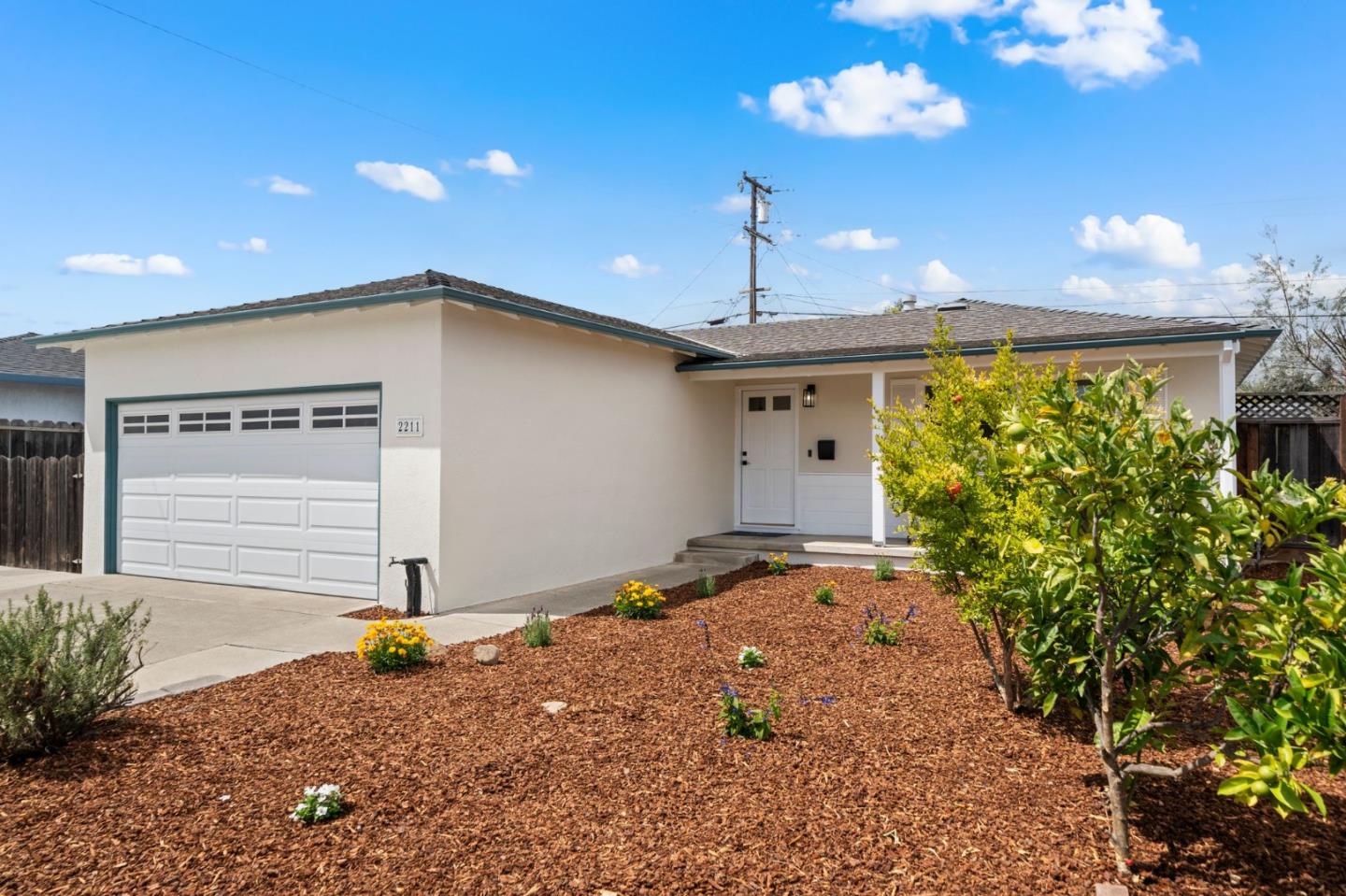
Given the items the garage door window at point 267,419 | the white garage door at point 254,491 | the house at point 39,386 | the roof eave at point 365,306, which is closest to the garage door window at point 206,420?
the white garage door at point 254,491

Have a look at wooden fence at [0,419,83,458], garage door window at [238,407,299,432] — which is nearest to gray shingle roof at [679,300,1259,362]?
garage door window at [238,407,299,432]

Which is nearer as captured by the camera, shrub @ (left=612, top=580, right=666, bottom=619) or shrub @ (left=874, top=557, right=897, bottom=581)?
shrub @ (left=612, top=580, right=666, bottom=619)

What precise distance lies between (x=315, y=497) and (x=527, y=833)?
6304mm

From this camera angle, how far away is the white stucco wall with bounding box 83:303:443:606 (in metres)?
7.54

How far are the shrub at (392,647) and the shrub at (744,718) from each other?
7.98 ft

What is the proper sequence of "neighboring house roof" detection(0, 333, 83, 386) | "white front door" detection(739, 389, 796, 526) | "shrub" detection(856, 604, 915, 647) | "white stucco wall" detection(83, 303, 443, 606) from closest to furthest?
"shrub" detection(856, 604, 915, 647)
"white stucco wall" detection(83, 303, 443, 606)
"white front door" detection(739, 389, 796, 526)
"neighboring house roof" detection(0, 333, 83, 386)

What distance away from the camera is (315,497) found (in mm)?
8398

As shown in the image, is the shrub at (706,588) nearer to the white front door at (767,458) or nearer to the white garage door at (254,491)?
the white garage door at (254,491)

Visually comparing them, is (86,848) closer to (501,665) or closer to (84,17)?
(501,665)

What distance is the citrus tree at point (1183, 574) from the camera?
2244mm

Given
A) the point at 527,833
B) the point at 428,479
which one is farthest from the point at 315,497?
the point at 527,833

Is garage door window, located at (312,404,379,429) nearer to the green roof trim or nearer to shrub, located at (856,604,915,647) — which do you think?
the green roof trim

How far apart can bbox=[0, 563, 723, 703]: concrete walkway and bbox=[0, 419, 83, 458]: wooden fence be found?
133 inches

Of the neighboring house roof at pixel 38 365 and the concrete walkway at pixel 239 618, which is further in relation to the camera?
the neighboring house roof at pixel 38 365
